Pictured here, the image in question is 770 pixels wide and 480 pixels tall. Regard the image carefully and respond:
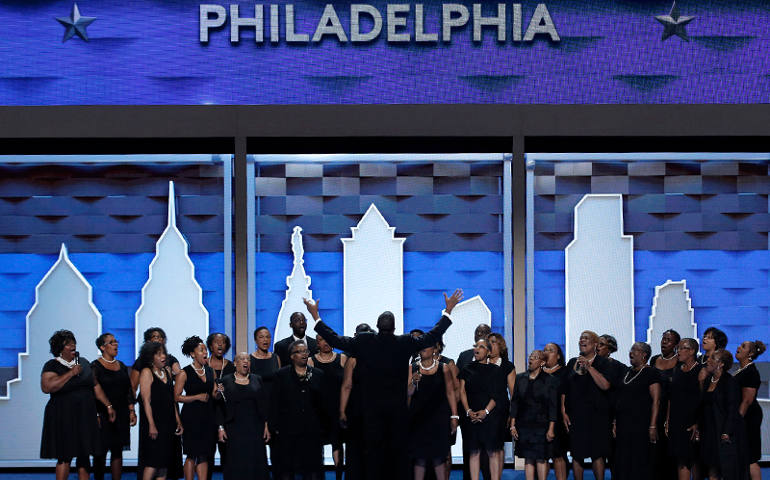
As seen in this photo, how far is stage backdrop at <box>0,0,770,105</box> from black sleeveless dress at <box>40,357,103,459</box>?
405 cm

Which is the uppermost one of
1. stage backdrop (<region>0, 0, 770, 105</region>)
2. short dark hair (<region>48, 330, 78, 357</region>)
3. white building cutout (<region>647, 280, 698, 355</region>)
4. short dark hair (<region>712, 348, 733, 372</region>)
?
stage backdrop (<region>0, 0, 770, 105</region>)

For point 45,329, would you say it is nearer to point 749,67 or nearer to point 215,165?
point 215,165

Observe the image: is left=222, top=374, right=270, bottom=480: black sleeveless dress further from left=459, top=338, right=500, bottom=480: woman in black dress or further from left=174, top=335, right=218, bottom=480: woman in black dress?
left=459, top=338, right=500, bottom=480: woman in black dress

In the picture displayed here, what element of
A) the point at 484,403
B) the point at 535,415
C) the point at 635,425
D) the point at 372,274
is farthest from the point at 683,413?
the point at 372,274

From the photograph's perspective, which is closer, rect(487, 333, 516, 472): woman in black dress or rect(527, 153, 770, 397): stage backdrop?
rect(487, 333, 516, 472): woman in black dress

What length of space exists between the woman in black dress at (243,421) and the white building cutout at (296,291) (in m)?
2.72

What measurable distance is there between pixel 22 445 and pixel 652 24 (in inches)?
344

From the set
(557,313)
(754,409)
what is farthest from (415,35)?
(754,409)

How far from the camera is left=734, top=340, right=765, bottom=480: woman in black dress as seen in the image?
952 centimetres

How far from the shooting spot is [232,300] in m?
12.0

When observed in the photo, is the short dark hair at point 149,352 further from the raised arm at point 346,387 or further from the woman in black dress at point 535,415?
the woman in black dress at point 535,415

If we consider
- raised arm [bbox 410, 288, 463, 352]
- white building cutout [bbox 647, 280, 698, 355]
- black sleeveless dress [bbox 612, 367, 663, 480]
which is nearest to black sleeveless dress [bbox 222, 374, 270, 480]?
raised arm [bbox 410, 288, 463, 352]

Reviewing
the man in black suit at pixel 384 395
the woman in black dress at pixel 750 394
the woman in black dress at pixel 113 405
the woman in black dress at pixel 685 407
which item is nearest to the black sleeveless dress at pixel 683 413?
the woman in black dress at pixel 685 407

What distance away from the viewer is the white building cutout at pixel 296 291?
39.6 feet
